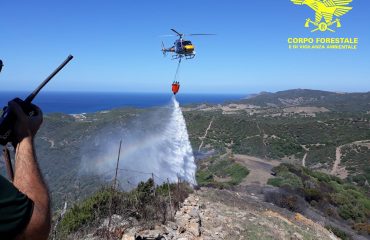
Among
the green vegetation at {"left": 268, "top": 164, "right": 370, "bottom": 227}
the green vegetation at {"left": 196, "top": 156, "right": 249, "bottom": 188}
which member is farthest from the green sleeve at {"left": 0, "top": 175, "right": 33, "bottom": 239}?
the green vegetation at {"left": 196, "top": 156, "right": 249, "bottom": 188}

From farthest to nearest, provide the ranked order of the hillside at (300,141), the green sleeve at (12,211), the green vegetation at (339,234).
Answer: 1. the hillside at (300,141)
2. the green vegetation at (339,234)
3. the green sleeve at (12,211)

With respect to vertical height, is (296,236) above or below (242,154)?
above

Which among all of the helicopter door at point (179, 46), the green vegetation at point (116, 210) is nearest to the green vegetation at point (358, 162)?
the helicopter door at point (179, 46)

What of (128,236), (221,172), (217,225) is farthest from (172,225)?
(221,172)

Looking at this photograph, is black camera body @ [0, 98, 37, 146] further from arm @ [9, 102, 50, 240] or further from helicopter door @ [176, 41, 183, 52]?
helicopter door @ [176, 41, 183, 52]

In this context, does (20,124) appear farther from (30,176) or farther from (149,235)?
(149,235)

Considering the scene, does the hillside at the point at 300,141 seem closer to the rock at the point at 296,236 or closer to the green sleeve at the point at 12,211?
the rock at the point at 296,236

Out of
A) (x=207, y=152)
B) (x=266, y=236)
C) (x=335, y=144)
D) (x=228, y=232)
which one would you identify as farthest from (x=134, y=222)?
(x=335, y=144)
